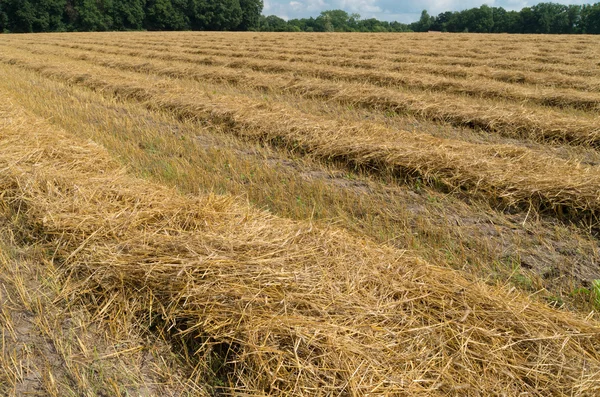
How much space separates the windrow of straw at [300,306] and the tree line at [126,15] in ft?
188

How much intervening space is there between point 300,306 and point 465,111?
5967mm

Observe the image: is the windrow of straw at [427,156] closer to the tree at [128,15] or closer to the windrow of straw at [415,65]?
the windrow of straw at [415,65]

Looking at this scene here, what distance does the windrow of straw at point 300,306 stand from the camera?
190 centimetres

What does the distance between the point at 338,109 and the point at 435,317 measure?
6.08m

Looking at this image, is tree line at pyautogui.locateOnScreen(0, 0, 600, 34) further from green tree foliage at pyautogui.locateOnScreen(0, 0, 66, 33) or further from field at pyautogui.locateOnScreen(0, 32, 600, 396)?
field at pyautogui.locateOnScreen(0, 32, 600, 396)

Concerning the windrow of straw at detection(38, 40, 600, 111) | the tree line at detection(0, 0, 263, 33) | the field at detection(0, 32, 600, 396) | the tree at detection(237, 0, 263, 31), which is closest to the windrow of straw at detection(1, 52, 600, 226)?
the field at detection(0, 32, 600, 396)

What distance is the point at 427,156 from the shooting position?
4.70m

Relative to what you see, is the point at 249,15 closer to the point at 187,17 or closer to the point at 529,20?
the point at 187,17

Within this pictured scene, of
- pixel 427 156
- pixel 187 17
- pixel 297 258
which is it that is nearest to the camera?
pixel 297 258

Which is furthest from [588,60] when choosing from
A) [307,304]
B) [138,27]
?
[138,27]

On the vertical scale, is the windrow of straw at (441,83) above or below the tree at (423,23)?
below

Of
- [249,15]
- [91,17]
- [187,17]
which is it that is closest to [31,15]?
[91,17]

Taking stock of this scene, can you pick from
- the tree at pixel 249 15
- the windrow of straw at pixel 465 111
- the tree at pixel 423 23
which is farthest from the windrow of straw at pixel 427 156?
the tree at pixel 423 23

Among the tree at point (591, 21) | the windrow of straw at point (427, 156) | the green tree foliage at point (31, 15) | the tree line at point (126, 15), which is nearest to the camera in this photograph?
the windrow of straw at point (427, 156)
